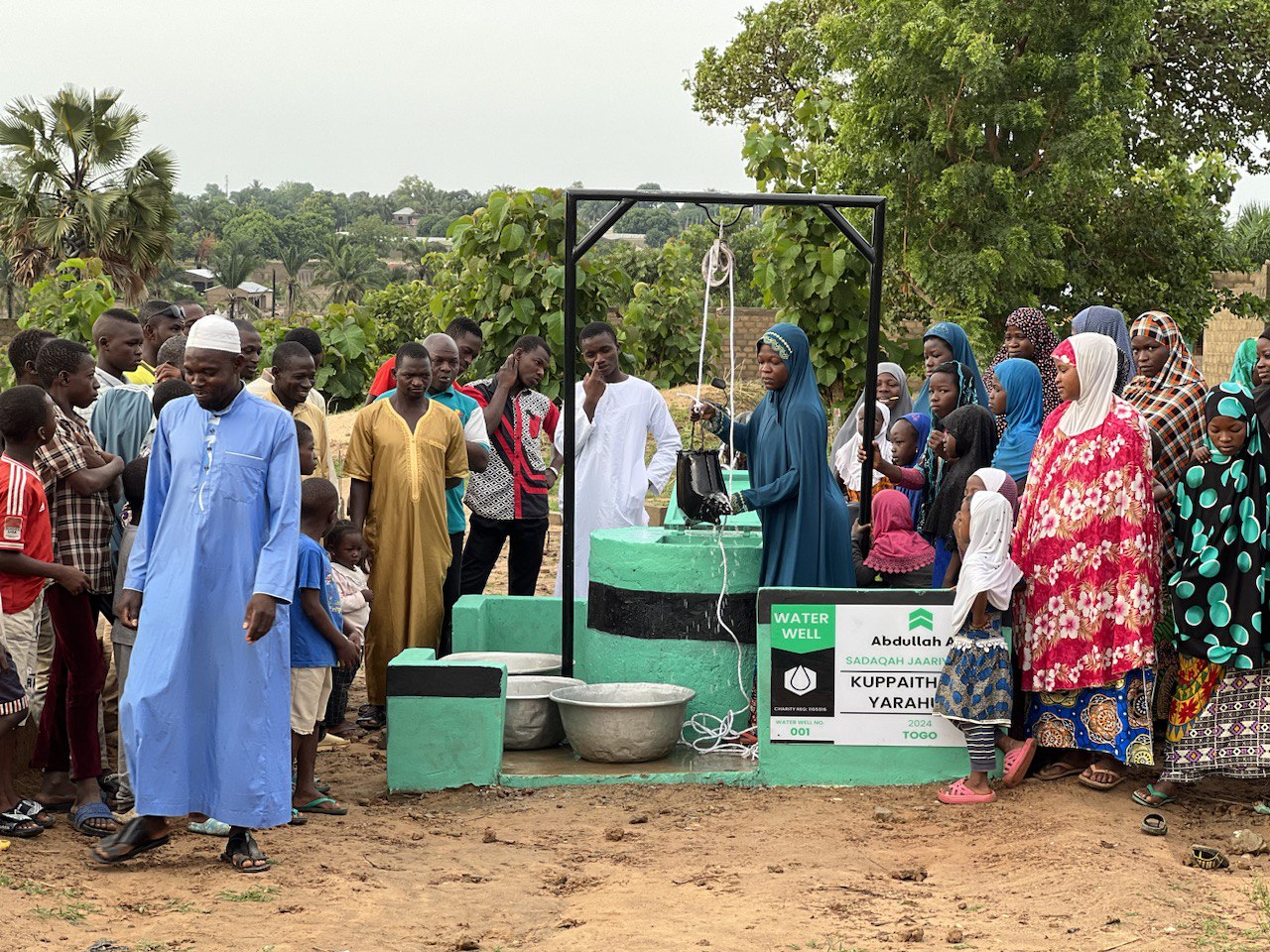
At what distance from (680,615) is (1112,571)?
188cm

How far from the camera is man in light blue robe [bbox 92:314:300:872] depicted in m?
4.77

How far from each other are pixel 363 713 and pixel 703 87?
20576mm

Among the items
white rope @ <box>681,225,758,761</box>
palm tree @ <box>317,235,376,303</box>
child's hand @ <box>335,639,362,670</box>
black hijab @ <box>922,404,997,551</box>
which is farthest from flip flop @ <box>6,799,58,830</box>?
palm tree @ <box>317,235,376,303</box>

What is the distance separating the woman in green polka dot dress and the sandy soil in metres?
0.24

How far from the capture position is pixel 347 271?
65.0 meters

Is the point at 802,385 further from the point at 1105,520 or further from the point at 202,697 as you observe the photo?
the point at 202,697

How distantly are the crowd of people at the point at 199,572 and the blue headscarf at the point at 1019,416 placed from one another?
106 inches

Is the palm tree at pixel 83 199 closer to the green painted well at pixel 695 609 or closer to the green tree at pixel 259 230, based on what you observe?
the green painted well at pixel 695 609

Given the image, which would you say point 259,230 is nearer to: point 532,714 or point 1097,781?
point 532,714

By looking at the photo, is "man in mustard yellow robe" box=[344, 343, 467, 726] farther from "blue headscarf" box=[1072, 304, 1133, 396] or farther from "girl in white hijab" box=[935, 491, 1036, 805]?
"blue headscarf" box=[1072, 304, 1133, 396]

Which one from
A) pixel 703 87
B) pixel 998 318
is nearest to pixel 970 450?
pixel 998 318

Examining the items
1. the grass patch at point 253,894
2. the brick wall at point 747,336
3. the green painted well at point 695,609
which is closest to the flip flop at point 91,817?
the grass patch at point 253,894

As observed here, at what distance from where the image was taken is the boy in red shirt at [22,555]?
5008 millimetres

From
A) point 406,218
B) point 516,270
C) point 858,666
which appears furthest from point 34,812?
point 406,218
